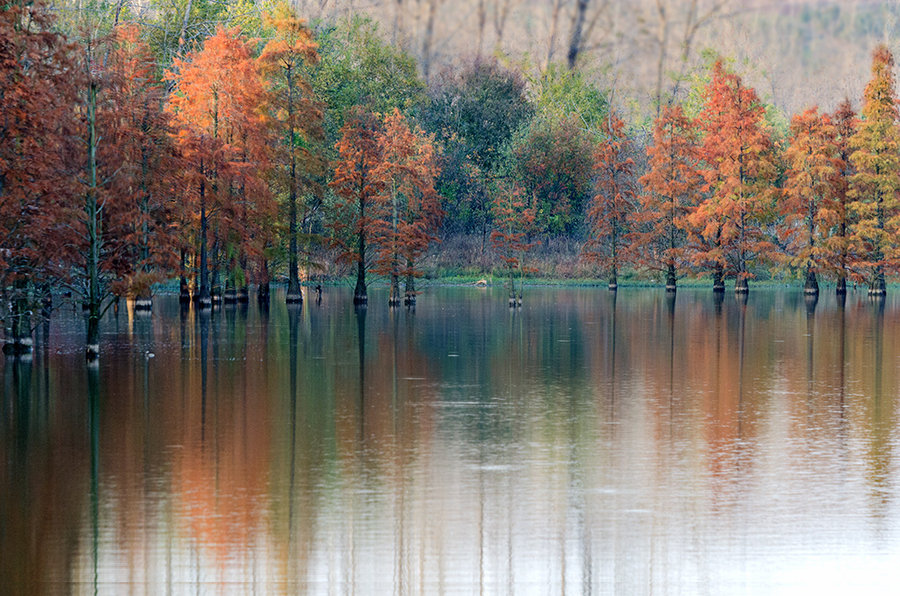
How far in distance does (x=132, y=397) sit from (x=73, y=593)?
14.9 m

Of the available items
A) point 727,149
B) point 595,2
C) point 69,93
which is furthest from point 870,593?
point 595,2

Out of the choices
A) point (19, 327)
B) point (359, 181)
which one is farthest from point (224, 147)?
point (19, 327)

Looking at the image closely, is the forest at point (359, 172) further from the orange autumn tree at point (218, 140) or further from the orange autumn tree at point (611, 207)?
the orange autumn tree at point (611, 207)

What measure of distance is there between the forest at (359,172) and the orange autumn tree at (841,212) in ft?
0.62

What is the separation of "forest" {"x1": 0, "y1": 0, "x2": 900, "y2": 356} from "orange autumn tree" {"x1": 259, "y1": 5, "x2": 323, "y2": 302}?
152 millimetres

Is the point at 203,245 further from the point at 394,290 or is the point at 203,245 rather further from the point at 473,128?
the point at 473,128

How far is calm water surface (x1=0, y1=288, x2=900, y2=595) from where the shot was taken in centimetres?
1372

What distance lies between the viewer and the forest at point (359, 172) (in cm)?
3362

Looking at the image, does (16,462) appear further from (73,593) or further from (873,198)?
(873,198)

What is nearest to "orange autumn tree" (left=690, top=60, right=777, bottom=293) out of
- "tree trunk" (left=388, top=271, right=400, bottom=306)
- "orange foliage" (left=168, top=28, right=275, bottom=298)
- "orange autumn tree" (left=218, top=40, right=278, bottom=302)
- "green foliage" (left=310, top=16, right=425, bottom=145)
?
"green foliage" (left=310, top=16, right=425, bottom=145)

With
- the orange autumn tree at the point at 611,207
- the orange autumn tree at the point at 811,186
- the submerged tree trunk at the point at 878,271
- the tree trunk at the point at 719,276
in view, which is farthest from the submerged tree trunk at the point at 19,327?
the submerged tree trunk at the point at 878,271

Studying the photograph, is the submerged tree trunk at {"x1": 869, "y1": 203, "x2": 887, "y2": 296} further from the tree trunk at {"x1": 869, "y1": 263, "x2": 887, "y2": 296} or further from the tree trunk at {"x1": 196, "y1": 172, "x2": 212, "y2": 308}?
the tree trunk at {"x1": 196, "y1": 172, "x2": 212, "y2": 308}

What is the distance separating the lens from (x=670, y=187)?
83.4m

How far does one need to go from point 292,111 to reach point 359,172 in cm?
474
